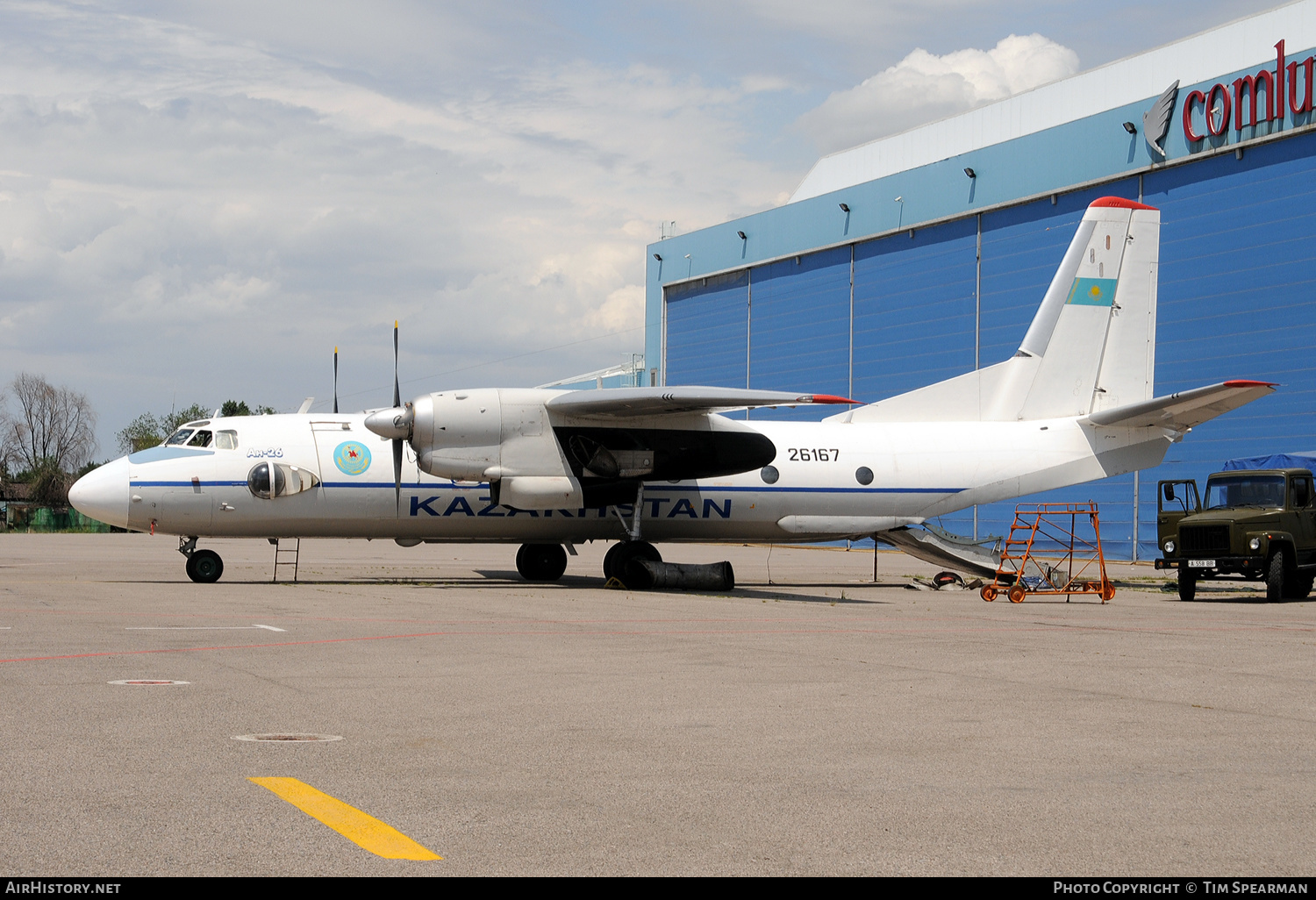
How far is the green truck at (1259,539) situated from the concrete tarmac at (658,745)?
6872 mm

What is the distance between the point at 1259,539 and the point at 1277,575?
2.59ft

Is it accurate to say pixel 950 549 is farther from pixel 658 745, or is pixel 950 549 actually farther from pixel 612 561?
pixel 658 745

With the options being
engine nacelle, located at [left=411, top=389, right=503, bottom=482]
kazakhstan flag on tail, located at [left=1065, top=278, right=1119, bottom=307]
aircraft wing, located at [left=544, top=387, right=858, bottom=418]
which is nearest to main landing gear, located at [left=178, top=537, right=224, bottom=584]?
engine nacelle, located at [left=411, top=389, right=503, bottom=482]

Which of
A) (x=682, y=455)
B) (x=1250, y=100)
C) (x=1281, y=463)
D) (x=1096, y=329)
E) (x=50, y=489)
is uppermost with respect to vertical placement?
(x=1250, y=100)

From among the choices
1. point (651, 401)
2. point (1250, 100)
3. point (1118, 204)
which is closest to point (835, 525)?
point (651, 401)

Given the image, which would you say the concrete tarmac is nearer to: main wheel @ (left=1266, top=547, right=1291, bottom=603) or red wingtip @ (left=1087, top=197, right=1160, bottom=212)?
main wheel @ (left=1266, top=547, right=1291, bottom=603)

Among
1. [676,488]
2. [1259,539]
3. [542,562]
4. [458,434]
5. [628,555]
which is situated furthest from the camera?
[542,562]

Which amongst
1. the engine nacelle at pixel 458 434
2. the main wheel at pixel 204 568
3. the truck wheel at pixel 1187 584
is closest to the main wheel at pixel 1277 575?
the truck wheel at pixel 1187 584

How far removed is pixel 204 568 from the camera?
23.4 meters

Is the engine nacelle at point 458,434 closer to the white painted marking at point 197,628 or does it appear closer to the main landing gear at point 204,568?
the main landing gear at point 204,568

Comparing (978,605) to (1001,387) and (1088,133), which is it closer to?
(1001,387)

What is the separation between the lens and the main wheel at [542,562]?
27141 millimetres

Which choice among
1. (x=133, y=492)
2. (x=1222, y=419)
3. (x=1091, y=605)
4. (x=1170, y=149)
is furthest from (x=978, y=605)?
(x=1170, y=149)

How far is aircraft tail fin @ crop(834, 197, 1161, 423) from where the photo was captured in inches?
1055
